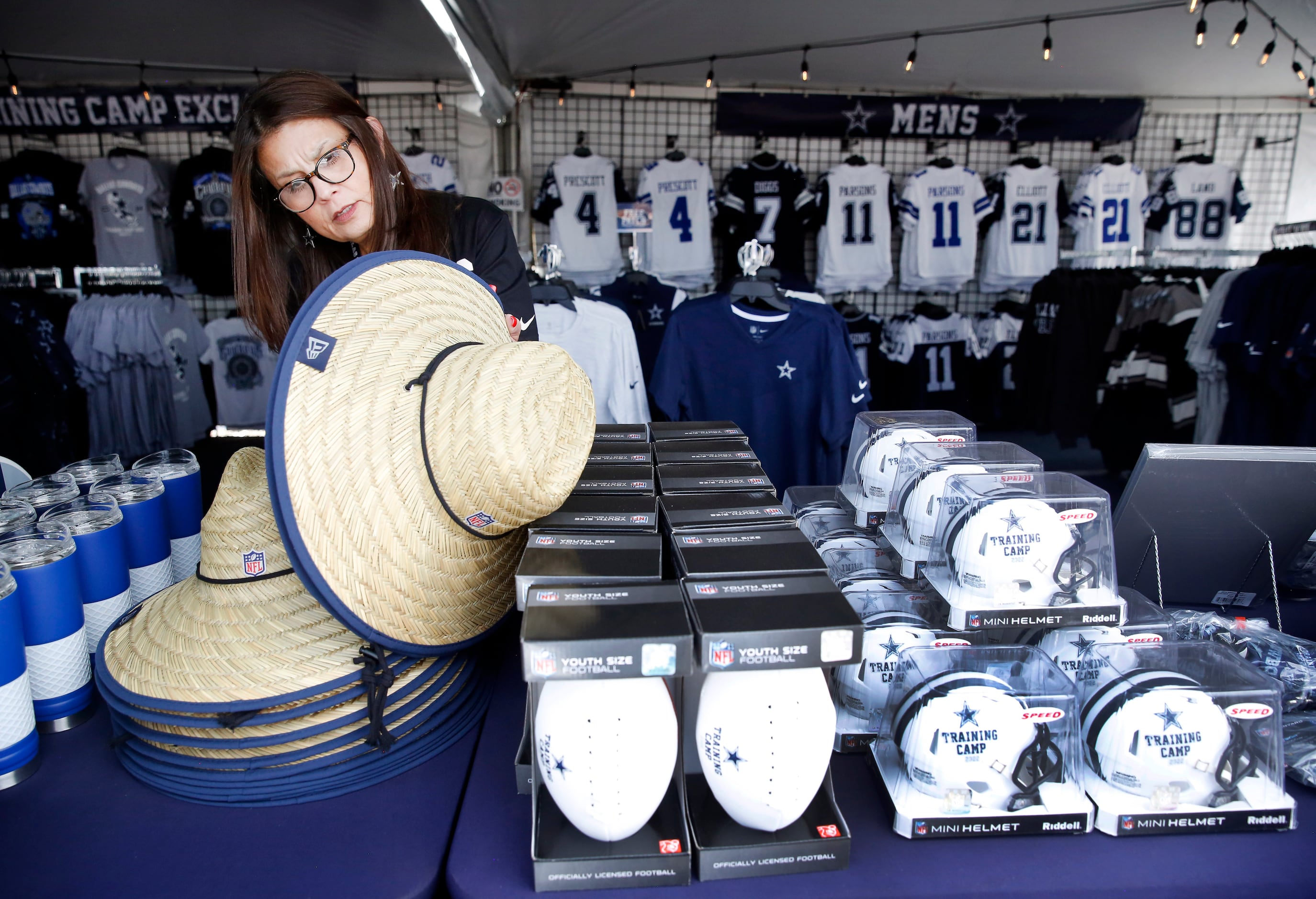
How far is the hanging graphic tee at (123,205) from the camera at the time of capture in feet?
13.9

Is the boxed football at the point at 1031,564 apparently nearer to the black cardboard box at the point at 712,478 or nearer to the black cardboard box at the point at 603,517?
the black cardboard box at the point at 712,478

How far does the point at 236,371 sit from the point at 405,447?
3847mm

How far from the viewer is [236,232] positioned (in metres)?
1.40

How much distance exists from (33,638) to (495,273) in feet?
3.38

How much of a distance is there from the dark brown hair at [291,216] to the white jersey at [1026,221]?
13.5 feet

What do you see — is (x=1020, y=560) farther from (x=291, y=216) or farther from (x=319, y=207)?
(x=291, y=216)

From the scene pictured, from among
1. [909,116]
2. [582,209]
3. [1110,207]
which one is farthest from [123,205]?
[1110,207]

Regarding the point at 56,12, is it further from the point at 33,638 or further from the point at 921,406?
the point at 921,406

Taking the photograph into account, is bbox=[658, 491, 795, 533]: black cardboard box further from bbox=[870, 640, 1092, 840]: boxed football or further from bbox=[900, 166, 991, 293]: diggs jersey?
bbox=[900, 166, 991, 293]: diggs jersey

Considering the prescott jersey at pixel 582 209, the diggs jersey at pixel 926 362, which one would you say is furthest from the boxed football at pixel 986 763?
the prescott jersey at pixel 582 209

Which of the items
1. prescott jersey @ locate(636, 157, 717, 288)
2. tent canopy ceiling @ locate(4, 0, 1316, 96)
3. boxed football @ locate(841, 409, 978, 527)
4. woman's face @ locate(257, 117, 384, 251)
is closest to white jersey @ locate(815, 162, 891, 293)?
tent canopy ceiling @ locate(4, 0, 1316, 96)

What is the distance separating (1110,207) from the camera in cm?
461

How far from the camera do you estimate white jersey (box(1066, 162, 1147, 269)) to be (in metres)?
4.57

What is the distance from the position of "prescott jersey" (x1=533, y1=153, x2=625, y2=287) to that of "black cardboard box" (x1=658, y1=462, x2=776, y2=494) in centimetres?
320
